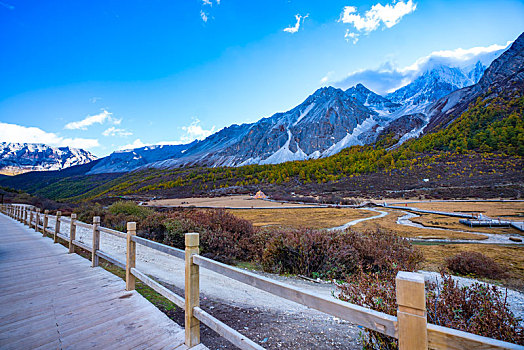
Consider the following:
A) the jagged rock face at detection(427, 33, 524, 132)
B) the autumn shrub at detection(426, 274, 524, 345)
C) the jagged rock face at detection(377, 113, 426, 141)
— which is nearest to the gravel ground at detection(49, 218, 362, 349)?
the autumn shrub at detection(426, 274, 524, 345)

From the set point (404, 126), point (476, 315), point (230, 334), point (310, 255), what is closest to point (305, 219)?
point (310, 255)

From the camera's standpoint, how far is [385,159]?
74.7 metres

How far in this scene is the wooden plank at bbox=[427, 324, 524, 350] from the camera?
1.02 m

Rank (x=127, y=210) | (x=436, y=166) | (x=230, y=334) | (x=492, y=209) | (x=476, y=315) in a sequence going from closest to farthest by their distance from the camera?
(x=230, y=334) → (x=476, y=315) → (x=127, y=210) → (x=492, y=209) → (x=436, y=166)

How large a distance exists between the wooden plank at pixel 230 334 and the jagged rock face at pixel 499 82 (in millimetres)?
118207

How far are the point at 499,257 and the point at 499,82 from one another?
13390 cm

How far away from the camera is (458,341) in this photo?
1124mm

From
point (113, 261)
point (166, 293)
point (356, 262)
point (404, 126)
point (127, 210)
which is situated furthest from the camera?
point (404, 126)

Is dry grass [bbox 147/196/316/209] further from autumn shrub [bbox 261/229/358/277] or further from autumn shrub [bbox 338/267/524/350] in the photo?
autumn shrub [bbox 338/267/524/350]

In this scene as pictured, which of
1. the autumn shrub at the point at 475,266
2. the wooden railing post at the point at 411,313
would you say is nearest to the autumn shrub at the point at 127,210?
the autumn shrub at the point at 475,266

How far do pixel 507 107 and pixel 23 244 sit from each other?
111m

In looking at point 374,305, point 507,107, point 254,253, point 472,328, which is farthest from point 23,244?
point 507,107

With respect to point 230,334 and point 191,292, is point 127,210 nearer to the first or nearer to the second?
point 191,292

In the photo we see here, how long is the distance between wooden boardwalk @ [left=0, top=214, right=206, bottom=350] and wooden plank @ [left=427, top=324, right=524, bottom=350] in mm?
2239
